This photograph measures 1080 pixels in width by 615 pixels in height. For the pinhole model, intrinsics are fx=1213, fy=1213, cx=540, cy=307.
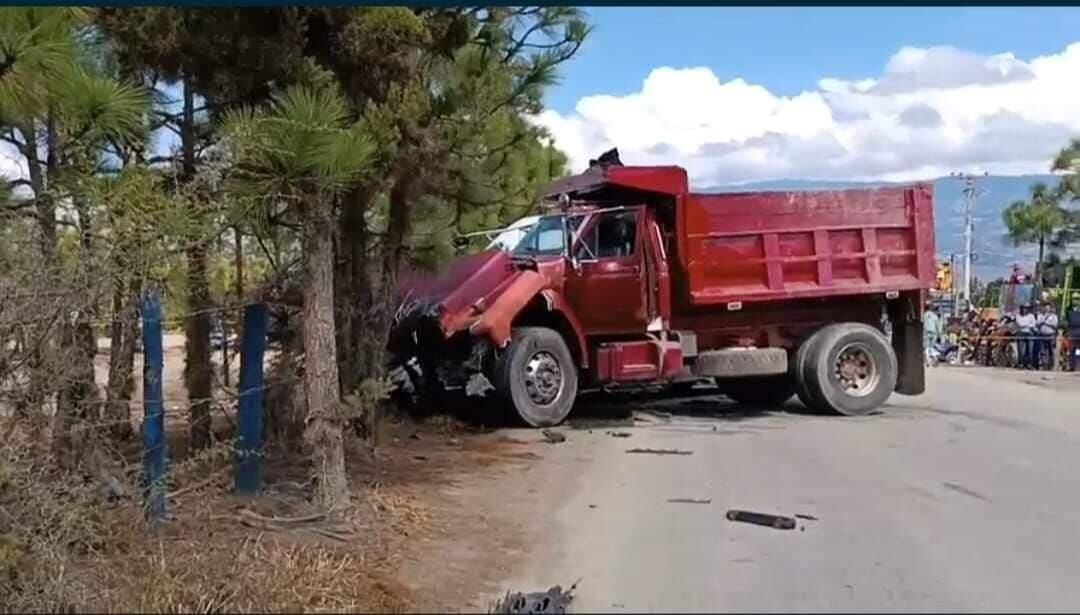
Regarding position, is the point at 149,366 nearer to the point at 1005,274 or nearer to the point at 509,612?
Result: the point at 509,612

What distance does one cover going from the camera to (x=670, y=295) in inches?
476

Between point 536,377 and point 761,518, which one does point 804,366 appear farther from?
point 761,518

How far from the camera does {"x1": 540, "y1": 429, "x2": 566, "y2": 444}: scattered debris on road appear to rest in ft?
35.1

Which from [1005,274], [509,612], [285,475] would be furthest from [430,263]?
[1005,274]

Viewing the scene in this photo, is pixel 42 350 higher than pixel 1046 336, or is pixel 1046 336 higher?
pixel 42 350

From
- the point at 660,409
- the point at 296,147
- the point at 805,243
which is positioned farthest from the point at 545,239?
the point at 296,147

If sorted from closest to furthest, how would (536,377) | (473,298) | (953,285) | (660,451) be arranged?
(660,451), (473,298), (536,377), (953,285)

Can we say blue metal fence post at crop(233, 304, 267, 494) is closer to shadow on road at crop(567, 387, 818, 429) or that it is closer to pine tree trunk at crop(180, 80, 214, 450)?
pine tree trunk at crop(180, 80, 214, 450)

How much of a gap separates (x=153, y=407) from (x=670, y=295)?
21.7 feet

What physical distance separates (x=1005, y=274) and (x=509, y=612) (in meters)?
26.9

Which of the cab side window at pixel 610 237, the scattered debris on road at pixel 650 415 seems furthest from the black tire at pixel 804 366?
the cab side window at pixel 610 237

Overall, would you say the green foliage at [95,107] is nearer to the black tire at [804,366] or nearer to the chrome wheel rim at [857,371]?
the black tire at [804,366]

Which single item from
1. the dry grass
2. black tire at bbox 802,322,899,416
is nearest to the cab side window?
black tire at bbox 802,322,899,416

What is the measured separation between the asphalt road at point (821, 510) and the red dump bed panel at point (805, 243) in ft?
4.49
